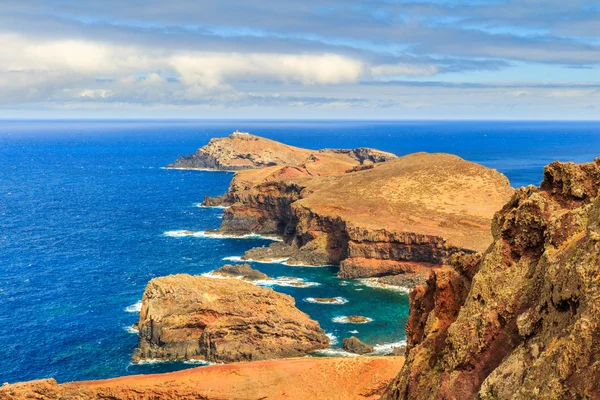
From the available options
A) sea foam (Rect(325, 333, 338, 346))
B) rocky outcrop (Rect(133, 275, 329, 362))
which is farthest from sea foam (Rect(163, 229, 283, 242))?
rocky outcrop (Rect(133, 275, 329, 362))

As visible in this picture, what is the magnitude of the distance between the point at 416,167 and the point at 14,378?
102479 millimetres

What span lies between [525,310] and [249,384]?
34531mm

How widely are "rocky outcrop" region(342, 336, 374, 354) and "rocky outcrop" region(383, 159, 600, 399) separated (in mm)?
38852

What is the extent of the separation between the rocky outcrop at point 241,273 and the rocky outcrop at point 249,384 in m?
48.3

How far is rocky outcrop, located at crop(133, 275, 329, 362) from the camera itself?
77.8 metres

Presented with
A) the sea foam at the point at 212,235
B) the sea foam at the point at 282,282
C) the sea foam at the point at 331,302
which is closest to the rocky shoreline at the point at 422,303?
the sea foam at the point at 331,302

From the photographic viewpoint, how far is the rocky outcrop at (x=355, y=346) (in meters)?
79.4

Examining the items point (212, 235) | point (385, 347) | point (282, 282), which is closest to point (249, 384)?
point (385, 347)

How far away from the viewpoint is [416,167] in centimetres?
15412

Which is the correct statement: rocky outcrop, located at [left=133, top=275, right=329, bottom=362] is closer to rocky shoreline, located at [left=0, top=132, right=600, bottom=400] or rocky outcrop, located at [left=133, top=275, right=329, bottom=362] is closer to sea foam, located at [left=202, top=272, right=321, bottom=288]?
rocky shoreline, located at [left=0, top=132, right=600, bottom=400]

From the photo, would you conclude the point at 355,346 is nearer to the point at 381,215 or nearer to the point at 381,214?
the point at 381,215

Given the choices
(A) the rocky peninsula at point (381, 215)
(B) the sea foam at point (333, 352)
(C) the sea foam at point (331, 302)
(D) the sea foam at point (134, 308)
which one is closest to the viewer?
(B) the sea foam at point (333, 352)

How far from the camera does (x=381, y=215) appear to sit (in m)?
127

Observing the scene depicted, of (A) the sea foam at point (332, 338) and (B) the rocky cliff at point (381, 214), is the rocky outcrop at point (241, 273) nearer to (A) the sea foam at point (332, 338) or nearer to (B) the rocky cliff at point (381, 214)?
(B) the rocky cliff at point (381, 214)
